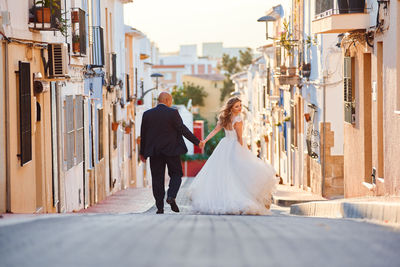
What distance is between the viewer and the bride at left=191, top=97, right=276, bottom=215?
12.0 meters

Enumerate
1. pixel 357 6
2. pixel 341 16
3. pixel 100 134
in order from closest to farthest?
pixel 357 6 → pixel 341 16 → pixel 100 134

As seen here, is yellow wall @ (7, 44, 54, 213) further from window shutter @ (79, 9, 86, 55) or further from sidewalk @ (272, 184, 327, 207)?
sidewalk @ (272, 184, 327, 207)

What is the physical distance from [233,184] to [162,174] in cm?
112

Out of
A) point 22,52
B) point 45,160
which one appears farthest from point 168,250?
point 45,160

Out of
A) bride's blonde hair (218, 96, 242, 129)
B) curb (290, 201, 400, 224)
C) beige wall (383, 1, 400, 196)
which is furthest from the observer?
beige wall (383, 1, 400, 196)

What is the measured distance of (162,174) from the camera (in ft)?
41.0

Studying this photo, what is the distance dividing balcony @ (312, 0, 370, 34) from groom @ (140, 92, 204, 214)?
5.65m

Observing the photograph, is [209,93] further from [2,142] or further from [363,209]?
[363,209]

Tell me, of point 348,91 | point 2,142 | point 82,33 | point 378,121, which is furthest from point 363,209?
point 82,33

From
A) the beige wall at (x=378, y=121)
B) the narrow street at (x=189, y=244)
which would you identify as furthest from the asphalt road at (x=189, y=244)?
the beige wall at (x=378, y=121)

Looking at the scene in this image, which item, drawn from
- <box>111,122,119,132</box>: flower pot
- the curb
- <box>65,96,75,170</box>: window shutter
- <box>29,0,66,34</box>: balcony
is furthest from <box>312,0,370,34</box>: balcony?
<box>111,122,119,132</box>: flower pot

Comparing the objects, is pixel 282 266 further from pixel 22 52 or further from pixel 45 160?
pixel 45 160

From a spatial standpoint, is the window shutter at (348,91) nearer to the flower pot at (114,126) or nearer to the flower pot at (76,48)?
the flower pot at (76,48)

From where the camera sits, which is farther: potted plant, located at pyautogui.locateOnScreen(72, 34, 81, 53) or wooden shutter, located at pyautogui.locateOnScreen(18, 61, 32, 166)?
potted plant, located at pyautogui.locateOnScreen(72, 34, 81, 53)
